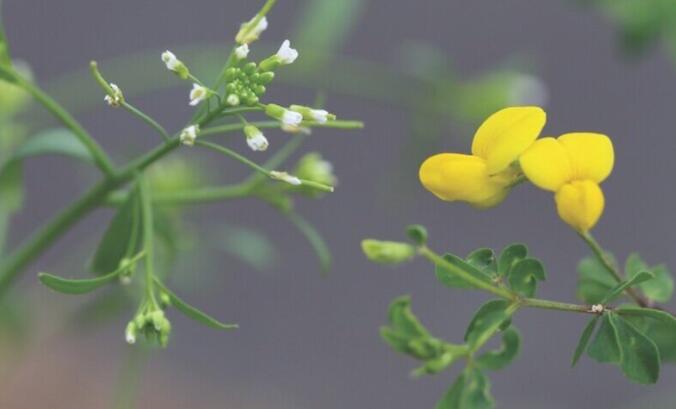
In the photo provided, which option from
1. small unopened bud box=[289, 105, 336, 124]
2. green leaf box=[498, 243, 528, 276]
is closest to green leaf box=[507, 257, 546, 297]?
green leaf box=[498, 243, 528, 276]

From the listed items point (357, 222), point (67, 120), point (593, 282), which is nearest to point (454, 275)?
point (593, 282)

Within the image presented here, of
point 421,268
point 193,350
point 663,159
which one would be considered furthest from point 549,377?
point 193,350

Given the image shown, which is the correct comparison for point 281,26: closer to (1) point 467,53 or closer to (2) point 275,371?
(1) point 467,53

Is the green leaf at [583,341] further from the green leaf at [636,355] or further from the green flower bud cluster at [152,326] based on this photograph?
the green flower bud cluster at [152,326]

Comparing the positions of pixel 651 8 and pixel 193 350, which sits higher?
pixel 651 8

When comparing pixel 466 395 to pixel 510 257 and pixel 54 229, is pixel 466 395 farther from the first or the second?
pixel 54 229

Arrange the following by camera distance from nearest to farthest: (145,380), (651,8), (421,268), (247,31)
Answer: (247,31)
(651,8)
(145,380)
(421,268)

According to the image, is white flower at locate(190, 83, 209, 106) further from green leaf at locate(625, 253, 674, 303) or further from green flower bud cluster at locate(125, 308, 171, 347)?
green leaf at locate(625, 253, 674, 303)
